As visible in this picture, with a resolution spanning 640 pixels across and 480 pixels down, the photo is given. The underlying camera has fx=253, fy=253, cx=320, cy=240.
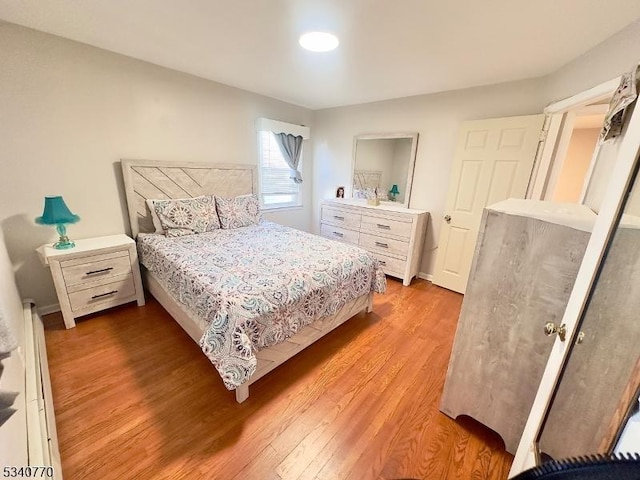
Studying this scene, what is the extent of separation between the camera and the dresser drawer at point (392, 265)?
318cm

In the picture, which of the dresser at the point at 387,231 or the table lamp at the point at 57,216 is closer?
the table lamp at the point at 57,216

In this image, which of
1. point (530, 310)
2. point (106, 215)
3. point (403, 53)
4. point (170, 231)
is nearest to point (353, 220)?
point (403, 53)

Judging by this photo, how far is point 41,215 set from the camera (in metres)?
2.10

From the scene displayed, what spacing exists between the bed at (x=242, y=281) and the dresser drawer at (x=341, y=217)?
42.0 inches

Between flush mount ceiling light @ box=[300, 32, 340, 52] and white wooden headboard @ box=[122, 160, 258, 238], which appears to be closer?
flush mount ceiling light @ box=[300, 32, 340, 52]

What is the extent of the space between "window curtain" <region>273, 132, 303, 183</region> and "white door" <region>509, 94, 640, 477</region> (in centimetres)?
348

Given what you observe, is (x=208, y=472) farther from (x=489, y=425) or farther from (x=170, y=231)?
(x=170, y=231)

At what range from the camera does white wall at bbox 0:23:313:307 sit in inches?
75.5

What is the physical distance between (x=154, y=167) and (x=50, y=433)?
7.27ft

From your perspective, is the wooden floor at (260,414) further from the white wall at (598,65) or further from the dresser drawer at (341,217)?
the white wall at (598,65)

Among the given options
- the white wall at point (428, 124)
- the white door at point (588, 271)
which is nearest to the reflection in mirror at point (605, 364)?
the white door at point (588, 271)

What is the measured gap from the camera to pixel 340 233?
148 inches

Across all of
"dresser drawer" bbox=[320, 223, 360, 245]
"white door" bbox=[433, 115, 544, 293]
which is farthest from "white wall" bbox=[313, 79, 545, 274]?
"dresser drawer" bbox=[320, 223, 360, 245]

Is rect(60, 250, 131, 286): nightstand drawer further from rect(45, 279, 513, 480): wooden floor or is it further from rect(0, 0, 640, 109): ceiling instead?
rect(0, 0, 640, 109): ceiling
